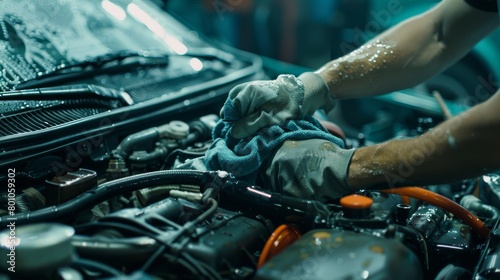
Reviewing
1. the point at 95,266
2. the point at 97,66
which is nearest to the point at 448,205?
the point at 95,266

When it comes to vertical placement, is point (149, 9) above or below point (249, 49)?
above

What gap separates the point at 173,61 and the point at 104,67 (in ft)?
1.30

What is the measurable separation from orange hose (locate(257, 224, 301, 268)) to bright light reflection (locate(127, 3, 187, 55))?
1.44 m

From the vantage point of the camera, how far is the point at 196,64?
2592 millimetres

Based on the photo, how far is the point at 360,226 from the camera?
Result: 53.5 inches

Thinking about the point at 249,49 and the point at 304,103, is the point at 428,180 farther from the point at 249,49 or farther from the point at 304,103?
the point at 249,49

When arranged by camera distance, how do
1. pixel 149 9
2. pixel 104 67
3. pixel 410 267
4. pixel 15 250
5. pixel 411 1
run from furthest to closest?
pixel 411 1 < pixel 149 9 < pixel 104 67 < pixel 410 267 < pixel 15 250

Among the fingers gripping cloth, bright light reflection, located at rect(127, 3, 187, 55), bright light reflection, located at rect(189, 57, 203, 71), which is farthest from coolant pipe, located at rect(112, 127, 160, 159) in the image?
bright light reflection, located at rect(127, 3, 187, 55)

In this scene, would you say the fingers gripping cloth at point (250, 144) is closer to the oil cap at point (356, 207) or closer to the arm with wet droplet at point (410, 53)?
the oil cap at point (356, 207)

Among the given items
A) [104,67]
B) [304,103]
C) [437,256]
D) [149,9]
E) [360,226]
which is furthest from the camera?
[149,9]

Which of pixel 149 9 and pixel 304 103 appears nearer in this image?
pixel 304 103

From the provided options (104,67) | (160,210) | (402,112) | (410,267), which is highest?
(104,67)

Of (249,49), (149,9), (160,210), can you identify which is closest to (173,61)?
(149,9)

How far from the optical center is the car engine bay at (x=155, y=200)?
3.94ft
